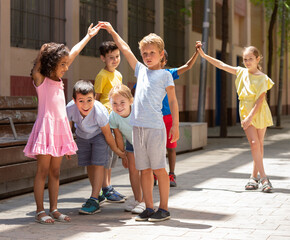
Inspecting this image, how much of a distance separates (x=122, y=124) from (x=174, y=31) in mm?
16415

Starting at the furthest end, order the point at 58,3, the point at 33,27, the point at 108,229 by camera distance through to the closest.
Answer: the point at 58,3 → the point at 33,27 → the point at 108,229

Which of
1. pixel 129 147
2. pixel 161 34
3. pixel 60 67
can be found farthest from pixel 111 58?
pixel 161 34

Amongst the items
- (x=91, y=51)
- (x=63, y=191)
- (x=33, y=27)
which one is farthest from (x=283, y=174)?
(x=91, y=51)

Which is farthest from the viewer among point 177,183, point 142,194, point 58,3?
point 58,3

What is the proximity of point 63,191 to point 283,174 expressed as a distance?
3.59 m

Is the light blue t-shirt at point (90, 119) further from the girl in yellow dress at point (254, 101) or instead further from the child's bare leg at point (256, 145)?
the child's bare leg at point (256, 145)

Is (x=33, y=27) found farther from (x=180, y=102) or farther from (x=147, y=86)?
(x=180, y=102)

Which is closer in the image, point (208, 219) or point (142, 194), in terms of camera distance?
point (208, 219)

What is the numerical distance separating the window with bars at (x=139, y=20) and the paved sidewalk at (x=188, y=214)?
358 inches

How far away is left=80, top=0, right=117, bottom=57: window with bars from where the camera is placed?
15453mm

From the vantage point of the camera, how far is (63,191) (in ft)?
26.0

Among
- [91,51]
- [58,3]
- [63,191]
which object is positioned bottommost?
[63,191]

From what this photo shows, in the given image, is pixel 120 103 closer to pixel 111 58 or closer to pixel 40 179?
pixel 111 58

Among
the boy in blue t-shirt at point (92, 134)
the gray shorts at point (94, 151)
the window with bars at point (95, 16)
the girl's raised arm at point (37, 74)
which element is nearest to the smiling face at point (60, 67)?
the girl's raised arm at point (37, 74)
